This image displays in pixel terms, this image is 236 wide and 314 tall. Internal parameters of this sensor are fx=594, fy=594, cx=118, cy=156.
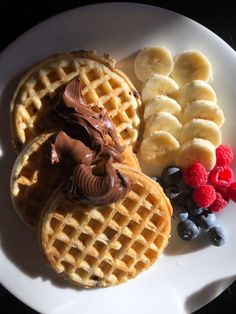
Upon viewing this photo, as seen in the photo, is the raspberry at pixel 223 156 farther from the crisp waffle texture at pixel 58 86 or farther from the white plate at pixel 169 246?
the crisp waffle texture at pixel 58 86

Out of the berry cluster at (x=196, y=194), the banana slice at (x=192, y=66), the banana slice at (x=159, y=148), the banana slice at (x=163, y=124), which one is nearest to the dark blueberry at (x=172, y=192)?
the berry cluster at (x=196, y=194)

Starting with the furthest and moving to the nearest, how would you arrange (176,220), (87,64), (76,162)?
(176,220) → (87,64) → (76,162)

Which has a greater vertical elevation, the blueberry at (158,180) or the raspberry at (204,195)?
the blueberry at (158,180)

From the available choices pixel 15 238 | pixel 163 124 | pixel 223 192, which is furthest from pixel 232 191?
pixel 15 238

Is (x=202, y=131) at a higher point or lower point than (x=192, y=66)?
lower

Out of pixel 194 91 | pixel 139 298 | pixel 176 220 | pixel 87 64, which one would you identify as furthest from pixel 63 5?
pixel 139 298

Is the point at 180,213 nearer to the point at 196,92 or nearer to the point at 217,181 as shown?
the point at 217,181

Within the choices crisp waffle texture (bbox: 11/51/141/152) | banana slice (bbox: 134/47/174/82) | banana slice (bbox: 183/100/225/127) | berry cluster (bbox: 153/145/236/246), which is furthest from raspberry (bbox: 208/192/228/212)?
banana slice (bbox: 134/47/174/82)

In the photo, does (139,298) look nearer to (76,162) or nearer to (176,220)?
(176,220)
